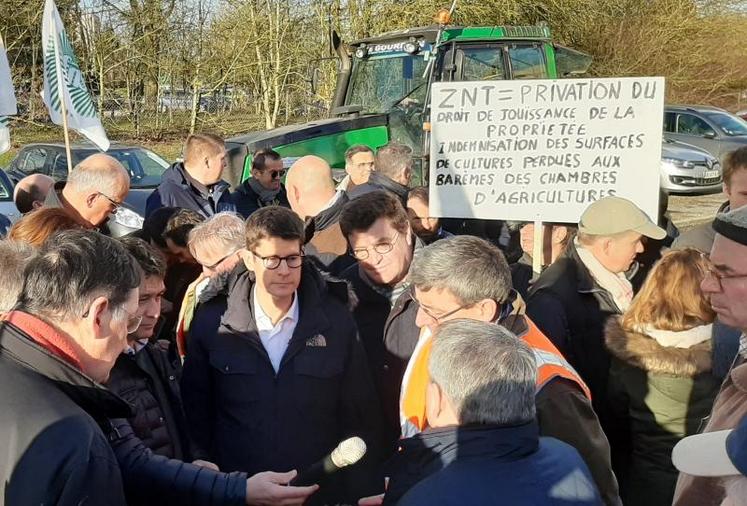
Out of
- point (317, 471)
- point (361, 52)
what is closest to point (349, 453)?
point (317, 471)

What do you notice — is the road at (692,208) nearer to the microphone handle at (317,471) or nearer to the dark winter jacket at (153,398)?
the dark winter jacket at (153,398)

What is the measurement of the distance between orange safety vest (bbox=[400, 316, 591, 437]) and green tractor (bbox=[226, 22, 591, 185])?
554 cm

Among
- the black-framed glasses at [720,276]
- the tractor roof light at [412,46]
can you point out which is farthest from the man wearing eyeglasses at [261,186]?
the black-framed glasses at [720,276]

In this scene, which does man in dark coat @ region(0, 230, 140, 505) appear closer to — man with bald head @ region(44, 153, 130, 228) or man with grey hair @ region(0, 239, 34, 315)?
man with grey hair @ region(0, 239, 34, 315)

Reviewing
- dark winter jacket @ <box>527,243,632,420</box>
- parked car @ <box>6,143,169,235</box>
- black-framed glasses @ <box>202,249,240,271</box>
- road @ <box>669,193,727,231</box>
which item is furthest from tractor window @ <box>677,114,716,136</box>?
black-framed glasses @ <box>202,249,240,271</box>

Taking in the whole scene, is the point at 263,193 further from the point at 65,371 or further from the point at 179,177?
the point at 65,371

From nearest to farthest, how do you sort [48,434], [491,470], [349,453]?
[48,434] < [491,470] < [349,453]

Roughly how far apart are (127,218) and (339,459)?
8.84 meters

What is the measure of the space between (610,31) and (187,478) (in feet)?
75.8

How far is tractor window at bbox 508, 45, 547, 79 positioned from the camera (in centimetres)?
886

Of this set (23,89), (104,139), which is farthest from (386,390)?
(23,89)

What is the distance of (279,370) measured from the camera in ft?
9.54

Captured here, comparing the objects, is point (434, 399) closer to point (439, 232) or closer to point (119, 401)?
point (119, 401)

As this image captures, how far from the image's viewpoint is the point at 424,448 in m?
1.88
